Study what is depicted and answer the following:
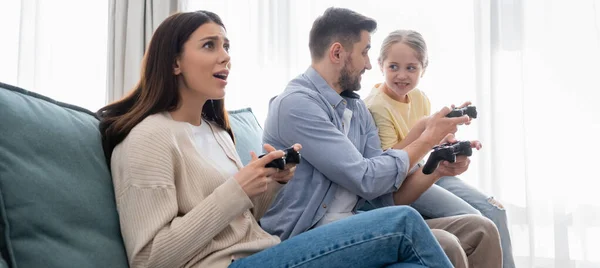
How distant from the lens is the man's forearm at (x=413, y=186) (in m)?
1.75

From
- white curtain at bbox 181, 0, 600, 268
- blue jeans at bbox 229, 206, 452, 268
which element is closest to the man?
blue jeans at bbox 229, 206, 452, 268

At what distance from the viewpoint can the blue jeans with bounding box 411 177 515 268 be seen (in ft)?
6.27

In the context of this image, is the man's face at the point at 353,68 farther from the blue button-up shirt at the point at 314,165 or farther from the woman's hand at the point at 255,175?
the woman's hand at the point at 255,175

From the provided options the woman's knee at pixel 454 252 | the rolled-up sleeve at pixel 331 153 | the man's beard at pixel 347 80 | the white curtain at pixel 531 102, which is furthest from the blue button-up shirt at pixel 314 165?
the white curtain at pixel 531 102

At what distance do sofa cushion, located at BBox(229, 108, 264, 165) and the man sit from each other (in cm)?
21

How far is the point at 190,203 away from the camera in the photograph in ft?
A: 4.12

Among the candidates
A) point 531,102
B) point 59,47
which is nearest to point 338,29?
point 531,102

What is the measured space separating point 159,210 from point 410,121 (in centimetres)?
119

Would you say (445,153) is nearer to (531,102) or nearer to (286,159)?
(286,159)

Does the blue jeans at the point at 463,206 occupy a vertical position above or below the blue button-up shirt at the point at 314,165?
below

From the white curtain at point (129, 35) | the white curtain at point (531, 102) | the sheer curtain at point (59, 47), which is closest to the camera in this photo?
the white curtain at point (531, 102)

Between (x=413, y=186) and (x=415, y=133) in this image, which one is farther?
(x=415, y=133)

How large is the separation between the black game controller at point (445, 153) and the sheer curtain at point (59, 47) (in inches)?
91.0

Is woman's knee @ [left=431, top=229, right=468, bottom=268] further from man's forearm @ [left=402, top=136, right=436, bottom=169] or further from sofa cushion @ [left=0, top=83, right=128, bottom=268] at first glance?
sofa cushion @ [left=0, top=83, right=128, bottom=268]
